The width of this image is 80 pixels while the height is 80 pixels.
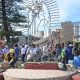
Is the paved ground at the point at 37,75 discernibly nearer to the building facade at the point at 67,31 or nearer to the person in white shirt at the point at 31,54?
the person in white shirt at the point at 31,54

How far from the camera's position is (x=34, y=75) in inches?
389

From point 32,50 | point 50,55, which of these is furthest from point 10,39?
point 32,50

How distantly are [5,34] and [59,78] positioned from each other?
106 ft

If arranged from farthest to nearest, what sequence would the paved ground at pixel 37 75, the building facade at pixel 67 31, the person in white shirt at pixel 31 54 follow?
1. the building facade at pixel 67 31
2. the person in white shirt at pixel 31 54
3. the paved ground at pixel 37 75

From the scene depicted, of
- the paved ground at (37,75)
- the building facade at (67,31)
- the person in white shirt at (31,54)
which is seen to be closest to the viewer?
the paved ground at (37,75)

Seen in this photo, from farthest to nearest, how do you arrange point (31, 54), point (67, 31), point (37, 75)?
point (67, 31) → point (31, 54) → point (37, 75)

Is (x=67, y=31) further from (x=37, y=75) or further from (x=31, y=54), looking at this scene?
(x=37, y=75)

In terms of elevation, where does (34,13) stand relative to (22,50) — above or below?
above

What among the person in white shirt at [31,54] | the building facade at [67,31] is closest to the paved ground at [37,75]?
the person in white shirt at [31,54]

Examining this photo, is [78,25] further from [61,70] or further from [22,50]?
[61,70]

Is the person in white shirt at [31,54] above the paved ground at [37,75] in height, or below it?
below

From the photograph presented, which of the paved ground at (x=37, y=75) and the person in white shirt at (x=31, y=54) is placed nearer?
the paved ground at (x=37, y=75)

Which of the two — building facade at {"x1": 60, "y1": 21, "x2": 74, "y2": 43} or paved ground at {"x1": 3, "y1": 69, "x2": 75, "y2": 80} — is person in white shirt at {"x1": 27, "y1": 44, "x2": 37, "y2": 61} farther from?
building facade at {"x1": 60, "y1": 21, "x2": 74, "y2": 43}

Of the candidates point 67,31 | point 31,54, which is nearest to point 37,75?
point 31,54
